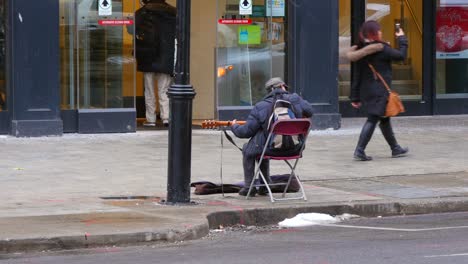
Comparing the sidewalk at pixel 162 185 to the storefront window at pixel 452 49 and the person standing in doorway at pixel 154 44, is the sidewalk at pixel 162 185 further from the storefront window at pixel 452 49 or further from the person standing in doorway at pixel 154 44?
the storefront window at pixel 452 49

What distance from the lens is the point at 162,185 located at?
37.9ft

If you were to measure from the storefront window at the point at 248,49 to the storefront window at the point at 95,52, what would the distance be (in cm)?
173

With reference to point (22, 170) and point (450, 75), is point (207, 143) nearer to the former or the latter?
point (22, 170)

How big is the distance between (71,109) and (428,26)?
759cm

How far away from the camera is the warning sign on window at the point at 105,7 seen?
1571 cm

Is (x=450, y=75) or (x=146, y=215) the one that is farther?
(x=450, y=75)

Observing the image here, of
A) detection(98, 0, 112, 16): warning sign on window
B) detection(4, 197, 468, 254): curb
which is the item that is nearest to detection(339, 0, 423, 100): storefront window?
detection(98, 0, 112, 16): warning sign on window

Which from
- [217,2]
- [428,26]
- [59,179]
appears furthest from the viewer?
[428,26]

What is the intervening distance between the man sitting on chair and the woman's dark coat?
9.59ft

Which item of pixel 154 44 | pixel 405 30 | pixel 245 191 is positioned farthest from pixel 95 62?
pixel 405 30

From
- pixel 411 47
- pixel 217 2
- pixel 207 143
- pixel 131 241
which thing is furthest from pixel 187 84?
pixel 411 47

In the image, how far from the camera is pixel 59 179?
11805 millimetres

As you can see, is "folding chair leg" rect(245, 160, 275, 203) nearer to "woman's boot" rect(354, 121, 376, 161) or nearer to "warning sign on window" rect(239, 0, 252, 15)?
"woman's boot" rect(354, 121, 376, 161)

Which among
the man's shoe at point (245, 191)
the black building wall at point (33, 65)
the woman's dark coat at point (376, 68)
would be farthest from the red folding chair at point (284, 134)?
the black building wall at point (33, 65)
